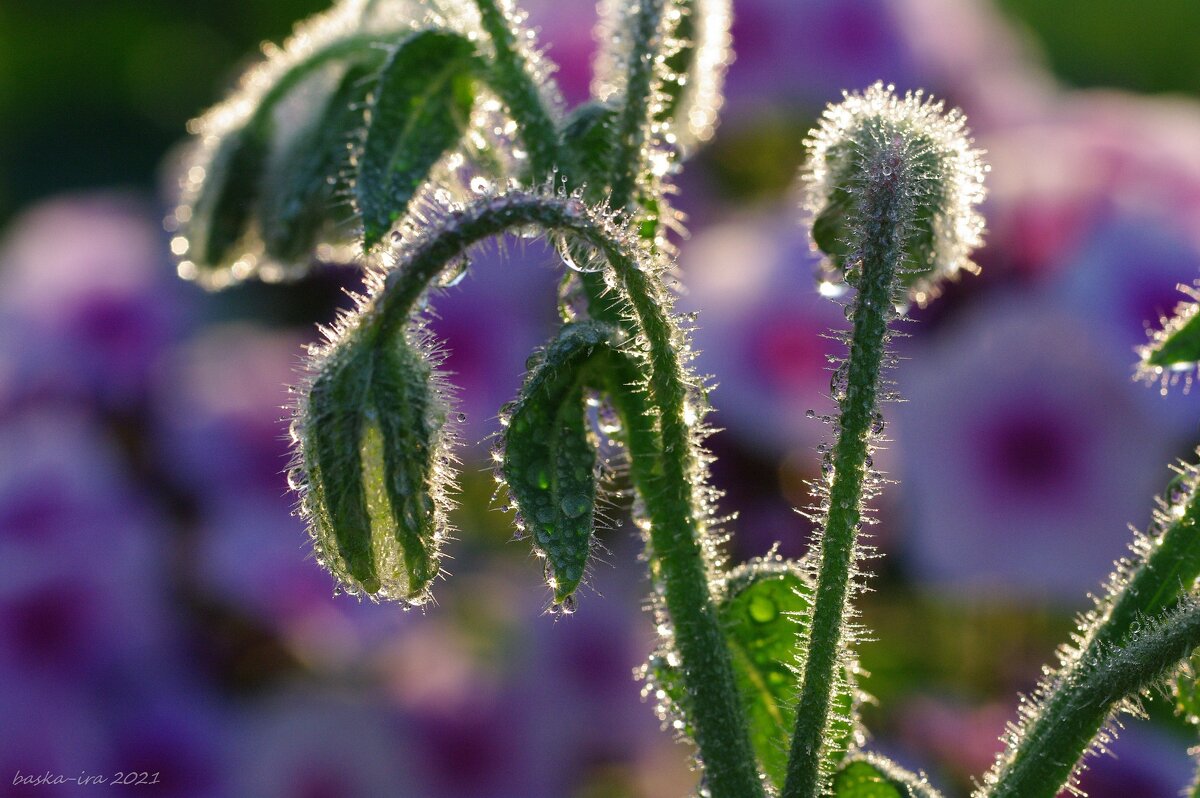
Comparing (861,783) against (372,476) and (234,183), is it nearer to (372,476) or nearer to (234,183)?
(372,476)

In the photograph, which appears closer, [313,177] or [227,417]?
[313,177]

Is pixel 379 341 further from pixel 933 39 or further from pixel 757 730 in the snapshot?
pixel 933 39

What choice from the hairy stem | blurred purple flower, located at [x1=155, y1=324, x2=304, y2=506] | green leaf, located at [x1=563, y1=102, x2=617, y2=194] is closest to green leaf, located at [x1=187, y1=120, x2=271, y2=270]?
green leaf, located at [x1=563, y1=102, x2=617, y2=194]

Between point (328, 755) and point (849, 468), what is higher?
point (328, 755)

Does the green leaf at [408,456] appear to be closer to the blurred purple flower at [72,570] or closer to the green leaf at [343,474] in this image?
the green leaf at [343,474]

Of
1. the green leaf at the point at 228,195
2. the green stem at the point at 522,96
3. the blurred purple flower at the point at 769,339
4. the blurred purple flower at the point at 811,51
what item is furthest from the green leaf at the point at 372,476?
the blurred purple flower at the point at 811,51

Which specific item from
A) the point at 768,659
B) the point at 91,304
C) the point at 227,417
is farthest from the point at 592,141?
the point at 91,304

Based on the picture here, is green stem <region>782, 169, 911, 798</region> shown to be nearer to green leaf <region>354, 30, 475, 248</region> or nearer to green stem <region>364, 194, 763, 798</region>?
green stem <region>364, 194, 763, 798</region>
